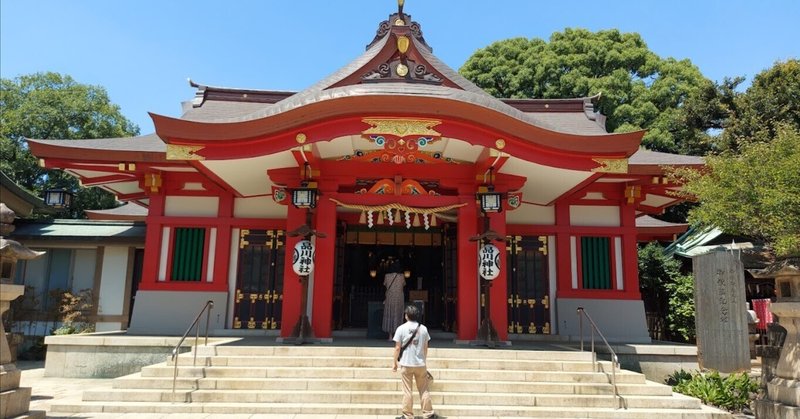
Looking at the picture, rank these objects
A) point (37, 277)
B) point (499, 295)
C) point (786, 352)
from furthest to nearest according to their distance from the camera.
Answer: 1. point (37, 277)
2. point (499, 295)
3. point (786, 352)

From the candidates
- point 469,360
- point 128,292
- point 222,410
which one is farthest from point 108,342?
point 469,360

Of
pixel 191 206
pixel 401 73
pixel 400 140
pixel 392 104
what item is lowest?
pixel 191 206

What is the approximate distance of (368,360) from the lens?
7.49 metres

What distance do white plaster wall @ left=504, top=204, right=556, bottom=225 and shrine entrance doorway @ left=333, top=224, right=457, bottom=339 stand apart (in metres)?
1.84

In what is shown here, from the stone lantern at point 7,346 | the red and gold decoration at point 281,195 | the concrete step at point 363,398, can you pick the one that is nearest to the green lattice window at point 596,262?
the concrete step at point 363,398

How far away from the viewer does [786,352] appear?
6188mm

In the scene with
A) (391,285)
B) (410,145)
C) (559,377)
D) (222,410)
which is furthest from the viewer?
(391,285)

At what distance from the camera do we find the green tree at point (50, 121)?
2117cm

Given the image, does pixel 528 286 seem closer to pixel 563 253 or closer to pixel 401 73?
pixel 563 253

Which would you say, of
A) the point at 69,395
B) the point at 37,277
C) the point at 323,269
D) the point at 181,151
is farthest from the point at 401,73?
the point at 37,277

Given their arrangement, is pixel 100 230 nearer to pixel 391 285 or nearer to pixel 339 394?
pixel 391 285

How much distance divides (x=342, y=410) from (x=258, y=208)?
19.1ft

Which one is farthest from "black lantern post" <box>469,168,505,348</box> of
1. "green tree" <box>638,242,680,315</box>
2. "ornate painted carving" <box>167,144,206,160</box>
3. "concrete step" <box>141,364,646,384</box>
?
"green tree" <box>638,242,680,315</box>

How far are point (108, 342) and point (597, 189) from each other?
1019cm
